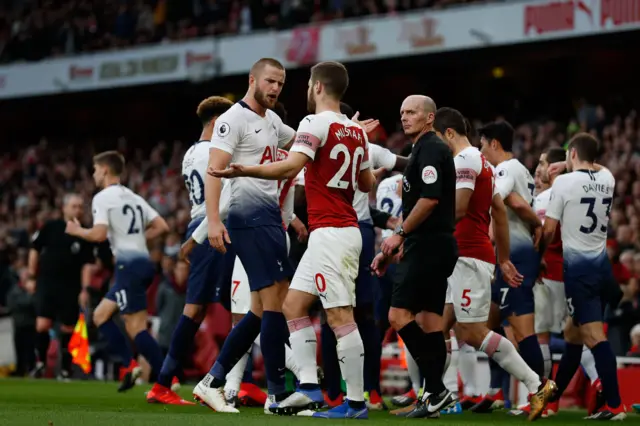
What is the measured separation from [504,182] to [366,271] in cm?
140

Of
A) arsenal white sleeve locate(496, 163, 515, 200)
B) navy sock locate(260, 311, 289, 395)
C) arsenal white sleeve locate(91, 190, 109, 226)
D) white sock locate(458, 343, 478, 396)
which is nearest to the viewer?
navy sock locate(260, 311, 289, 395)

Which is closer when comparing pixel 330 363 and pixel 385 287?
pixel 330 363

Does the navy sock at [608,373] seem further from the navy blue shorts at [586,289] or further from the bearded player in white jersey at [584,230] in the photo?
the navy blue shorts at [586,289]

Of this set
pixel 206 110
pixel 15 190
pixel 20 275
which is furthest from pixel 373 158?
pixel 15 190

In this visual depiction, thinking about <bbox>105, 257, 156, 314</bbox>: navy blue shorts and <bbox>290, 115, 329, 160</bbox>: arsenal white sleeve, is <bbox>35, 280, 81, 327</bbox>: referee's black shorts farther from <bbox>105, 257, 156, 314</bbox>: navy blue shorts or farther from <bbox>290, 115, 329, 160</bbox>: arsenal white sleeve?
<bbox>290, 115, 329, 160</bbox>: arsenal white sleeve

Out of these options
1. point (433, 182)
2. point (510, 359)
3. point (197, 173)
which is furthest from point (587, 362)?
point (197, 173)

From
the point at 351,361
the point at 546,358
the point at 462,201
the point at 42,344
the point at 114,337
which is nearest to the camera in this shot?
the point at 351,361

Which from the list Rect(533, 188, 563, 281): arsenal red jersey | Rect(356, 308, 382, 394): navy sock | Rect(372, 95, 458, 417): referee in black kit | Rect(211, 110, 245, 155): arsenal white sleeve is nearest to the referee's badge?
Rect(372, 95, 458, 417): referee in black kit

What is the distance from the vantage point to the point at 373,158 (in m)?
10.2

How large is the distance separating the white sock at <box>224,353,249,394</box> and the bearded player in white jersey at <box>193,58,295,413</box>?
573 millimetres

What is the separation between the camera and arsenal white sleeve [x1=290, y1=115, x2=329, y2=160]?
26.2 feet

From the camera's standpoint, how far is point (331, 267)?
8031mm

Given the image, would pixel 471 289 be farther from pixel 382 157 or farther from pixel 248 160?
pixel 248 160

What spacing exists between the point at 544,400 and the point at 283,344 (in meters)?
1.98
